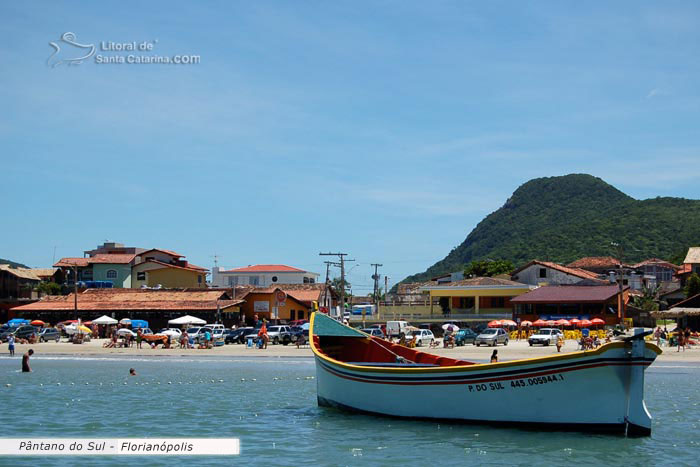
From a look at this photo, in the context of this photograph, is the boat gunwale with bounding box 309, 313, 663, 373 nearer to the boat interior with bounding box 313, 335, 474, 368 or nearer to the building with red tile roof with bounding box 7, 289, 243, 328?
the boat interior with bounding box 313, 335, 474, 368

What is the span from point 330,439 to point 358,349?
7905 millimetres

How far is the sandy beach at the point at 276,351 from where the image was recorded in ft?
154

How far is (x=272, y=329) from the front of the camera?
5962 centimetres

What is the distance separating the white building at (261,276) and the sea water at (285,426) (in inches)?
2752

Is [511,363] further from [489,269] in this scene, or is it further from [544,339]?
[489,269]

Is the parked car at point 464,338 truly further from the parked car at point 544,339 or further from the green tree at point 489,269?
the green tree at point 489,269

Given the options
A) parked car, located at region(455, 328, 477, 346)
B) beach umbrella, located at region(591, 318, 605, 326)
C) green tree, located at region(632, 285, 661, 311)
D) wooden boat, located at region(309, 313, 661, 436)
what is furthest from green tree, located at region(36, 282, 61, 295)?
wooden boat, located at region(309, 313, 661, 436)

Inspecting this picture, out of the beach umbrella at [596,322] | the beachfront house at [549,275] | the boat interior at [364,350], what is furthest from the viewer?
the beachfront house at [549,275]

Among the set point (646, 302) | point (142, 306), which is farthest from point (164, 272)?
point (646, 302)

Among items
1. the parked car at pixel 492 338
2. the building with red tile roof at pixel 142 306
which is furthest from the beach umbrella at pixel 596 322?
the building with red tile roof at pixel 142 306

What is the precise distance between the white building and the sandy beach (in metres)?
49.8

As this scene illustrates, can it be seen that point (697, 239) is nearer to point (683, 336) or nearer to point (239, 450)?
point (683, 336)
